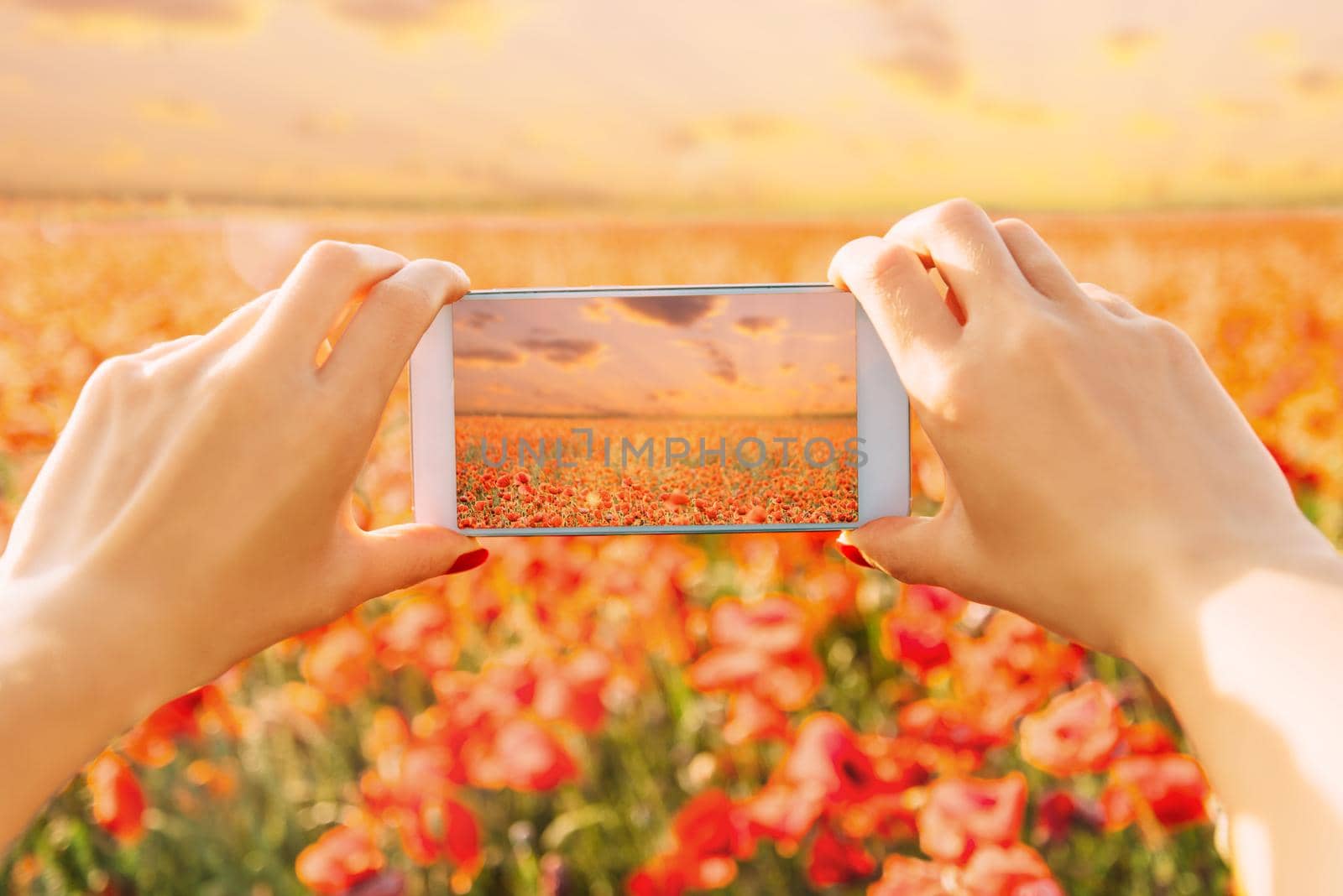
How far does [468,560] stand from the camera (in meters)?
0.98

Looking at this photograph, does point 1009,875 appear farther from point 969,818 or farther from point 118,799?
point 118,799

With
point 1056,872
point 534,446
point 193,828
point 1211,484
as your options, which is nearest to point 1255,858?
point 1211,484

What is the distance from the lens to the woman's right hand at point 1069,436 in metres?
0.71

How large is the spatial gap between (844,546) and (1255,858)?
0.43 meters

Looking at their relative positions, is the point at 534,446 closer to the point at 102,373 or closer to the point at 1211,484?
the point at 102,373

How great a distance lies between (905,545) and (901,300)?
21cm

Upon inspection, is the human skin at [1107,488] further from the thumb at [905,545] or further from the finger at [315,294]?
the finger at [315,294]

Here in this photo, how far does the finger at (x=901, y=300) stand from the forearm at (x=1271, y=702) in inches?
9.3

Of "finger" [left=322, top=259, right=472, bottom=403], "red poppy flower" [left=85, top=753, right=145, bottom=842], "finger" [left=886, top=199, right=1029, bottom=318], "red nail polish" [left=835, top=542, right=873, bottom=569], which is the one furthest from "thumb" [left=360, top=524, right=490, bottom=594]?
Answer: "red poppy flower" [left=85, top=753, right=145, bottom=842]

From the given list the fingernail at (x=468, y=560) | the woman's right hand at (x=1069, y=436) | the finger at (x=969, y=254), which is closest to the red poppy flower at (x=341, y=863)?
the fingernail at (x=468, y=560)

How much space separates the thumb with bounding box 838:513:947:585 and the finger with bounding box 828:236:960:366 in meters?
0.16

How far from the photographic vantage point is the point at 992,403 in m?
0.75

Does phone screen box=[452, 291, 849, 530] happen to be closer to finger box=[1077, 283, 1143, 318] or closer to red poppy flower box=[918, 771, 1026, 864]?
finger box=[1077, 283, 1143, 318]

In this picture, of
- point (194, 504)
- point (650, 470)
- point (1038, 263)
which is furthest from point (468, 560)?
point (1038, 263)
